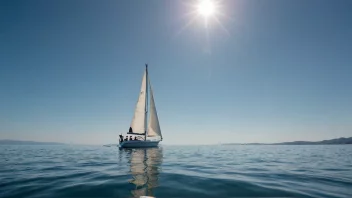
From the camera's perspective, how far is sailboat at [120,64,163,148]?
151 feet

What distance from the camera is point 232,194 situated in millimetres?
6824

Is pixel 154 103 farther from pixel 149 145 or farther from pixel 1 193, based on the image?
pixel 1 193

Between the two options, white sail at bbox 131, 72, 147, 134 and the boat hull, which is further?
white sail at bbox 131, 72, 147, 134

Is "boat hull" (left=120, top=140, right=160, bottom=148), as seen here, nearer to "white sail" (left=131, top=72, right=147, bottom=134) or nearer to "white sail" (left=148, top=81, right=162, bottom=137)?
"white sail" (left=148, top=81, right=162, bottom=137)

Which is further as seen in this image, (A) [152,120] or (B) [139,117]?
(A) [152,120]

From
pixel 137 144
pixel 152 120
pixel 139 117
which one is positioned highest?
pixel 139 117

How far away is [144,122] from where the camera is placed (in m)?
48.0

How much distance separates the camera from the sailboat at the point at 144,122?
45.9 meters

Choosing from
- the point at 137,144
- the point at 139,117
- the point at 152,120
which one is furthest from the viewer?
the point at 152,120

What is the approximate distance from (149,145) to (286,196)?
4163cm

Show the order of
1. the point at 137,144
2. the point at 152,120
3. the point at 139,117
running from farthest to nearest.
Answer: the point at 152,120
the point at 139,117
the point at 137,144

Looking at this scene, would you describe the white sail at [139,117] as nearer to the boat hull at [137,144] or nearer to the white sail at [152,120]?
the white sail at [152,120]

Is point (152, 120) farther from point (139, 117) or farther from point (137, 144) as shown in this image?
point (137, 144)

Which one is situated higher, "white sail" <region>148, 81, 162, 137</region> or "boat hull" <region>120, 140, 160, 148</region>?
"white sail" <region>148, 81, 162, 137</region>
